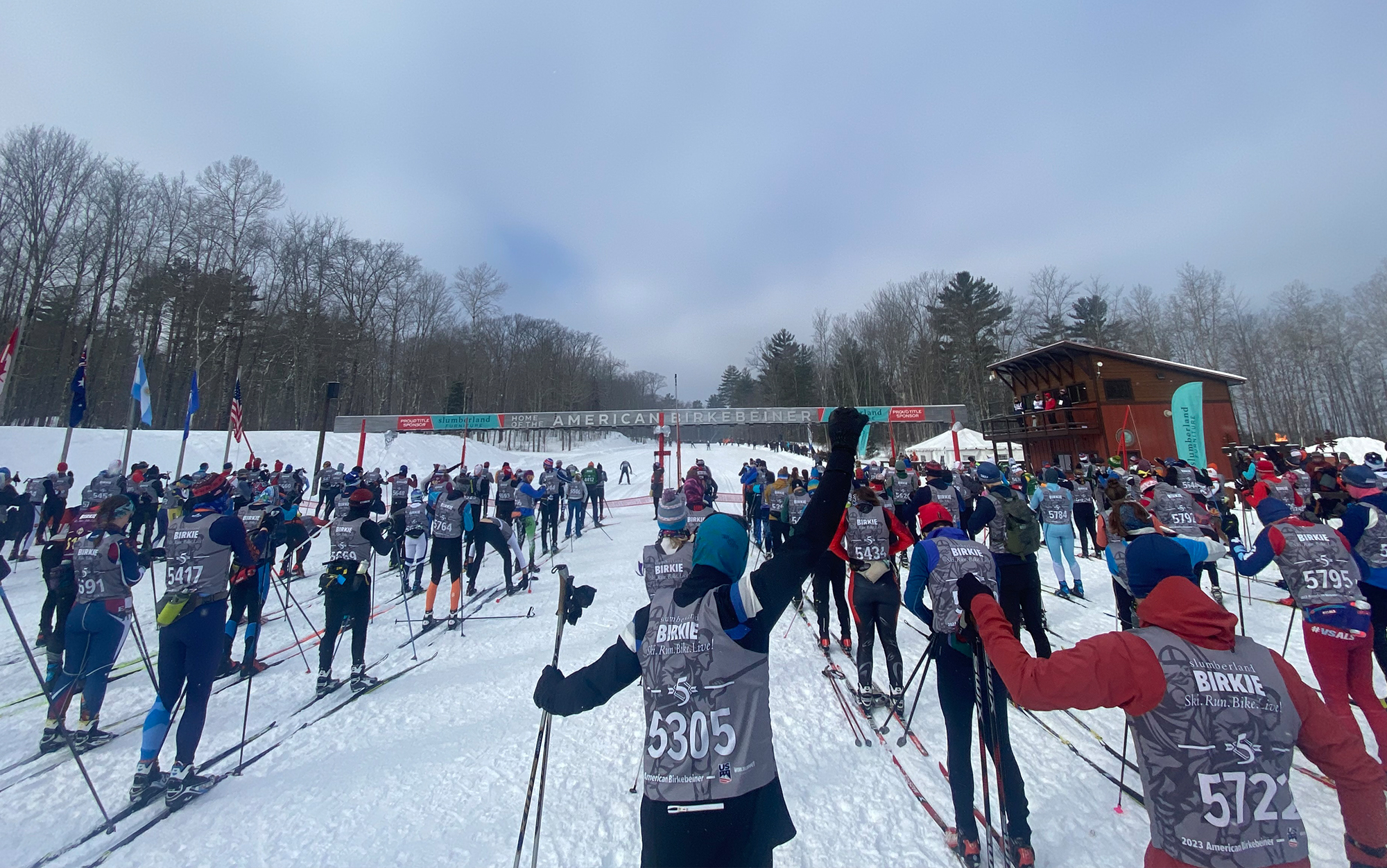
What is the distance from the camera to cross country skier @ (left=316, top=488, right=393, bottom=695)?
5820mm

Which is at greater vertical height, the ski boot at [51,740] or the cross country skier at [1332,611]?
the cross country skier at [1332,611]

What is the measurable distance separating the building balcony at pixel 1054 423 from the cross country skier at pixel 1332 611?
26902mm

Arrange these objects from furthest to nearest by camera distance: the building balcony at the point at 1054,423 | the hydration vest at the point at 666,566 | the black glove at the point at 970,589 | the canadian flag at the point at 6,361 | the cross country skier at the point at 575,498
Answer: the building balcony at the point at 1054,423 < the cross country skier at the point at 575,498 < the canadian flag at the point at 6,361 < the hydration vest at the point at 666,566 < the black glove at the point at 970,589

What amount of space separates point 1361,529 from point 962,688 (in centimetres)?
373

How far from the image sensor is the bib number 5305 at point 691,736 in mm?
2064

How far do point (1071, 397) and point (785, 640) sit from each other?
97.9ft

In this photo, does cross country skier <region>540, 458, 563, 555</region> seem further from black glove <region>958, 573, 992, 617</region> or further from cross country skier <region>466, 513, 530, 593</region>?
black glove <region>958, 573, 992, 617</region>

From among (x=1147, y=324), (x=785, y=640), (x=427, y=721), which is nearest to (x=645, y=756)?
(x=427, y=721)

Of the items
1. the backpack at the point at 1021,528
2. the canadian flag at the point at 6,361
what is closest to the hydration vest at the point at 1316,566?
the backpack at the point at 1021,528

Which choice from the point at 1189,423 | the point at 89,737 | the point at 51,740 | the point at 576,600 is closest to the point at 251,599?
the point at 89,737

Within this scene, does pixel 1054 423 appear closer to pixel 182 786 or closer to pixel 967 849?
pixel 967 849

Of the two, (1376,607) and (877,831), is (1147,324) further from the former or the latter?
(877,831)

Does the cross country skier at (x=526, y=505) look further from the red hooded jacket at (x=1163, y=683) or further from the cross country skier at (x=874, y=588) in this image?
the red hooded jacket at (x=1163, y=683)

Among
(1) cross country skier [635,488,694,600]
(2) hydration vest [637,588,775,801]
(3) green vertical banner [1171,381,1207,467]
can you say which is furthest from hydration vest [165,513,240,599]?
(3) green vertical banner [1171,381,1207,467]
